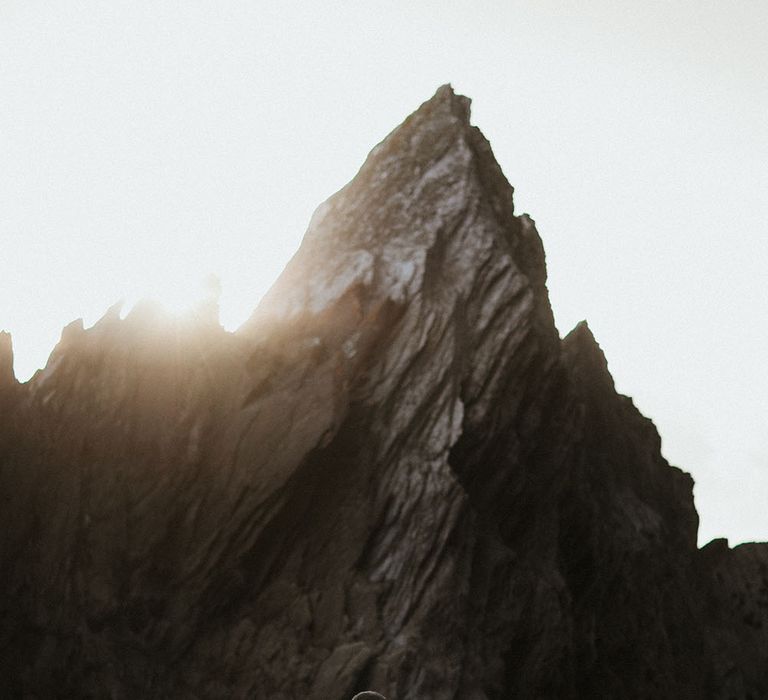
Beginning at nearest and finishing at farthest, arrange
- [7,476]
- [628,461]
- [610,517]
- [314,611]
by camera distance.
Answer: [314,611]
[7,476]
[610,517]
[628,461]

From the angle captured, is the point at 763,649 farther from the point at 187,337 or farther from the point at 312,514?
the point at 187,337

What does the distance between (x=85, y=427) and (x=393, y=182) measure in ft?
56.1

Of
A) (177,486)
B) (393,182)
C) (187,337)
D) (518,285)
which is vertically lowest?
(177,486)

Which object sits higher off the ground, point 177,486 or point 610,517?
point 610,517

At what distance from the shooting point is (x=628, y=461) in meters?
54.4

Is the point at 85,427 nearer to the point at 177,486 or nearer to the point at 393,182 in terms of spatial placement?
the point at 177,486

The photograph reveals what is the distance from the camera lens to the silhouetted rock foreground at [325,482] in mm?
33375

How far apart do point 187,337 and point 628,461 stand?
29143 millimetres

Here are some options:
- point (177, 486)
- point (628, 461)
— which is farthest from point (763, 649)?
point (177, 486)

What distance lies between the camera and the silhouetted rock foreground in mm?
33375

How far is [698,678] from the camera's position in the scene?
50.7m

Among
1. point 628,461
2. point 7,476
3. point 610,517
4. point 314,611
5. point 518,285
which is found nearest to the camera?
point 314,611

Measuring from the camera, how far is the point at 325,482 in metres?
35.5

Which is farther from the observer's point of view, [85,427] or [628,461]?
[628,461]
